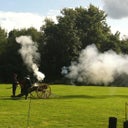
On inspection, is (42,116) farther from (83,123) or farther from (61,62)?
(61,62)

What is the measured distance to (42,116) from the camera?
22.8m

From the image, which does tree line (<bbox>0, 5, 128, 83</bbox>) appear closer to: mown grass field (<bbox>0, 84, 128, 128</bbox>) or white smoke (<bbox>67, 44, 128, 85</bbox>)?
white smoke (<bbox>67, 44, 128, 85</bbox>)

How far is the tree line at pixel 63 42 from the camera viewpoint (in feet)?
230

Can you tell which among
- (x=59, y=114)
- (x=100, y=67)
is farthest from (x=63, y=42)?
(x=59, y=114)

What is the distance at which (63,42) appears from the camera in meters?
72.1

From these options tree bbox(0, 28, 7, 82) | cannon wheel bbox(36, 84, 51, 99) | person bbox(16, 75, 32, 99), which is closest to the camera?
person bbox(16, 75, 32, 99)

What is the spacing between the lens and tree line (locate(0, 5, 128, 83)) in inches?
2756

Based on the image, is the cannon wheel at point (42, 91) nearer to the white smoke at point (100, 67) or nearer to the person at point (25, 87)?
the person at point (25, 87)

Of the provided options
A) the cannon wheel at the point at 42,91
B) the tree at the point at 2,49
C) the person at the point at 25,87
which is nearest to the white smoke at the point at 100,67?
the cannon wheel at the point at 42,91

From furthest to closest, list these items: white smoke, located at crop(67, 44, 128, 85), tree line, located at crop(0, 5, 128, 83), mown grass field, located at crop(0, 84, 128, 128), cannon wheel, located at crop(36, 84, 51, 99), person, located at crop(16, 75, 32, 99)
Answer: tree line, located at crop(0, 5, 128, 83)
white smoke, located at crop(67, 44, 128, 85)
cannon wheel, located at crop(36, 84, 51, 99)
person, located at crop(16, 75, 32, 99)
mown grass field, located at crop(0, 84, 128, 128)

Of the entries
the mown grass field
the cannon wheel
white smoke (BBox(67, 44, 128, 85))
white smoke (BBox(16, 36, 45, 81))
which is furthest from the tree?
the mown grass field

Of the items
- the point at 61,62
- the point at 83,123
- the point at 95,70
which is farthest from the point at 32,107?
the point at 61,62

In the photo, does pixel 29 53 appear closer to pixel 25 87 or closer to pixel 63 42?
pixel 63 42

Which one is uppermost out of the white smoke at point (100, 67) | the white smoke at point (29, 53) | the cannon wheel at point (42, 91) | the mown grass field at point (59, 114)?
the white smoke at point (29, 53)
